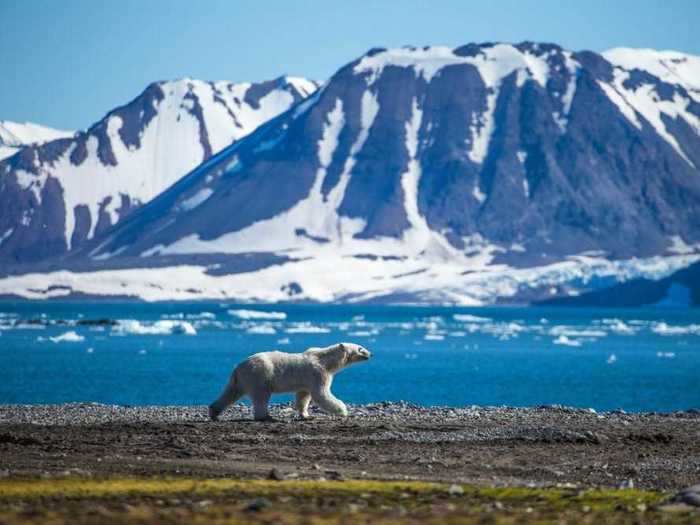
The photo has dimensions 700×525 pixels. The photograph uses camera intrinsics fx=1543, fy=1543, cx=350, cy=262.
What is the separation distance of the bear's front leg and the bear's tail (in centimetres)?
152

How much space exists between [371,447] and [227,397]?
17.8 ft

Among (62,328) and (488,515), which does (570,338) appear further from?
(488,515)

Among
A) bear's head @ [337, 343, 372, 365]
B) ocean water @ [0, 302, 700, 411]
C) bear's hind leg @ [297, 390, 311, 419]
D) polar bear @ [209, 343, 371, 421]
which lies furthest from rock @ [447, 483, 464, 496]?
ocean water @ [0, 302, 700, 411]

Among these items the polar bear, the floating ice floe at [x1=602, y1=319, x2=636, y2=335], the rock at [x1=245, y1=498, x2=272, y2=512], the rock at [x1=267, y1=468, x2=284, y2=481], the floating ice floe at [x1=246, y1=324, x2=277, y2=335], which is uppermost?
the floating ice floe at [x1=602, y1=319, x2=636, y2=335]

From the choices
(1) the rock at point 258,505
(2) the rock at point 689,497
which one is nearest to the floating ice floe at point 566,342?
(2) the rock at point 689,497

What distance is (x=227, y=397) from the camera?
102 ft

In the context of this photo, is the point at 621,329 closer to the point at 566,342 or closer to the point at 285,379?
the point at 566,342

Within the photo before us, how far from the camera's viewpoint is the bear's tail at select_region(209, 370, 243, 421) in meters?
30.7

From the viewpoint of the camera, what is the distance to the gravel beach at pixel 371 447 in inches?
908

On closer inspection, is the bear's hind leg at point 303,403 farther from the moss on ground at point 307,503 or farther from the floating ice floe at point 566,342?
the floating ice floe at point 566,342

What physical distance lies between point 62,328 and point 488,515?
121725 millimetres

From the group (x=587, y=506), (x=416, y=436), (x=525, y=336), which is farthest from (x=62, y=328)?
(x=587, y=506)

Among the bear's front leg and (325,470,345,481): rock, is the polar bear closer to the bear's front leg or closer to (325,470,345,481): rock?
the bear's front leg

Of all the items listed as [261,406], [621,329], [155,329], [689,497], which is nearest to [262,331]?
[155,329]
